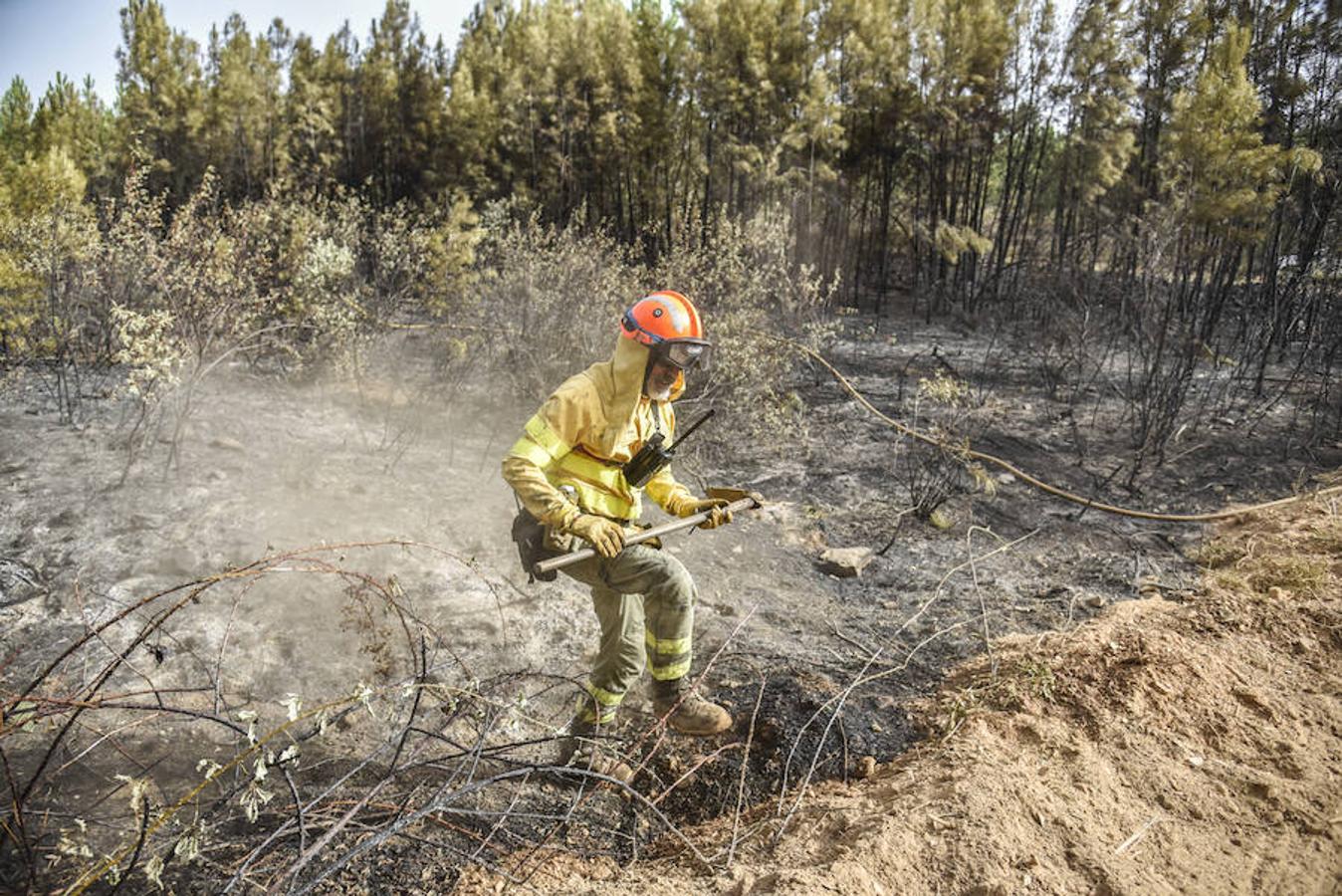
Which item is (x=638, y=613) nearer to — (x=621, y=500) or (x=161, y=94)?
(x=621, y=500)

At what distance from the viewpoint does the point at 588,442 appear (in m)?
2.91

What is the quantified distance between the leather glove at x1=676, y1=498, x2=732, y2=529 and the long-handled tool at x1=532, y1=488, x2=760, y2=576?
0.02 metres

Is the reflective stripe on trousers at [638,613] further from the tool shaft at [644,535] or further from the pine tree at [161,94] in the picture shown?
the pine tree at [161,94]

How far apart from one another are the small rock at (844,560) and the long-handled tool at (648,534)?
6.57ft

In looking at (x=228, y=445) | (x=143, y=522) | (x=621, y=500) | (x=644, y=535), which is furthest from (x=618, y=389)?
(x=228, y=445)

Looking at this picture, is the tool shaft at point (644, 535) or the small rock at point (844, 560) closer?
the tool shaft at point (644, 535)

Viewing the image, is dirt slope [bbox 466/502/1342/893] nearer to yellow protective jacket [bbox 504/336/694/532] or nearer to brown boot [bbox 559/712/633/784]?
brown boot [bbox 559/712/633/784]

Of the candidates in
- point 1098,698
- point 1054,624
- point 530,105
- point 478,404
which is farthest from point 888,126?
point 1098,698

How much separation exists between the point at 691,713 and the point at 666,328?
1.55m

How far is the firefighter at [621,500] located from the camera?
2770mm

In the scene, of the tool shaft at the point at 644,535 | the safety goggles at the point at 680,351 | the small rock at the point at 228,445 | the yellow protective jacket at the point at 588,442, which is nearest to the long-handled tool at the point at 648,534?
the tool shaft at the point at 644,535

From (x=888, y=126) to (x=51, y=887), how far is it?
61.2 ft

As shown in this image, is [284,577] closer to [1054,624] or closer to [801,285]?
[1054,624]

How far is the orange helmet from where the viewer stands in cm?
280
